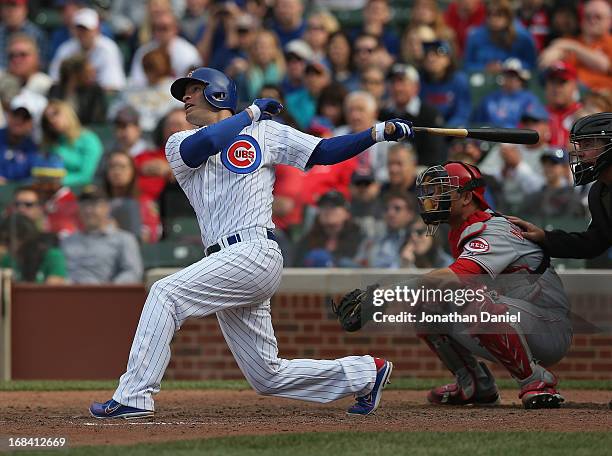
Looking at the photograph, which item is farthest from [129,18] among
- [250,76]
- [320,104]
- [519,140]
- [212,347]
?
[519,140]

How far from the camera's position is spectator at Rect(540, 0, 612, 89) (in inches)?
500

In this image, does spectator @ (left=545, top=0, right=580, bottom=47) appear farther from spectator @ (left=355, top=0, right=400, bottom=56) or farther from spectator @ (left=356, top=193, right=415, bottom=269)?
spectator @ (left=356, top=193, right=415, bottom=269)

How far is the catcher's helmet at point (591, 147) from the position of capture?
6914mm

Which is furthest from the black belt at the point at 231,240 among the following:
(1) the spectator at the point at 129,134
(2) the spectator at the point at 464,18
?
(2) the spectator at the point at 464,18

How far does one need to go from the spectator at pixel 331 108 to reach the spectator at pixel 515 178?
2.04 meters

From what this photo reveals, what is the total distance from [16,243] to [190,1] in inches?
199

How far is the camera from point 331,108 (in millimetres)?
12375

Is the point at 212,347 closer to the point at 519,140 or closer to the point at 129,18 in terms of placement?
the point at 519,140

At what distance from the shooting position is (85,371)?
34.6 feet

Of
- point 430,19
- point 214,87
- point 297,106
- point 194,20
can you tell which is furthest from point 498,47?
point 214,87

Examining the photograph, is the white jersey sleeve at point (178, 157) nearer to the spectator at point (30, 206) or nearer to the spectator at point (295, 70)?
the spectator at point (30, 206)

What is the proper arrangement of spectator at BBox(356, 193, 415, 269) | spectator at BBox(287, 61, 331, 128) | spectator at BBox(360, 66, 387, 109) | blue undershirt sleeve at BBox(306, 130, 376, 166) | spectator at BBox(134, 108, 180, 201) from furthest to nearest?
1. spectator at BBox(287, 61, 331, 128)
2. spectator at BBox(360, 66, 387, 109)
3. spectator at BBox(134, 108, 180, 201)
4. spectator at BBox(356, 193, 415, 269)
5. blue undershirt sleeve at BBox(306, 130, 376, 166)

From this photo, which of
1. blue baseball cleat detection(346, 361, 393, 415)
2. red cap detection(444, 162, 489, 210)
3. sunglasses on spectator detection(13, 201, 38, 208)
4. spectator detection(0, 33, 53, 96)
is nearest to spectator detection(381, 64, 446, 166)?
sunglasses on spectator detection(13, 201, 38, 208)

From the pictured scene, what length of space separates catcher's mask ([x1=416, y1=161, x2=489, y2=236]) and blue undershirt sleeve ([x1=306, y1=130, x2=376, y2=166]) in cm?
53
